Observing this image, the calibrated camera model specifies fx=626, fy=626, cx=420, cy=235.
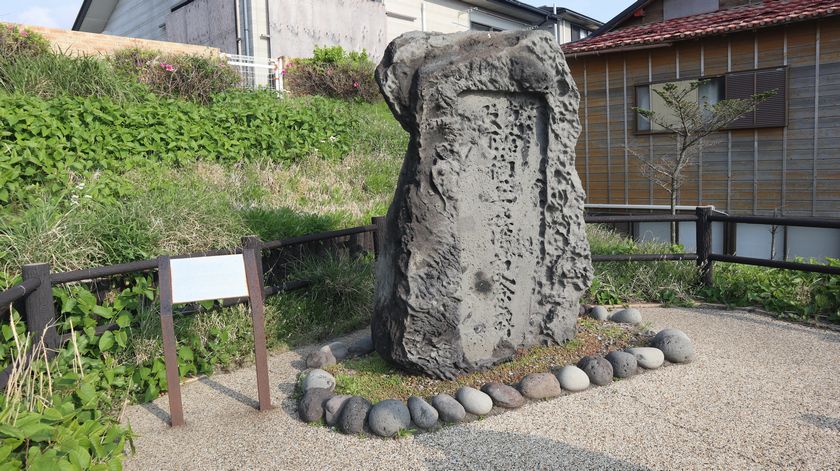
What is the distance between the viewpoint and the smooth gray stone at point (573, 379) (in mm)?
4270

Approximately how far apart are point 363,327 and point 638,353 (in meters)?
2.62

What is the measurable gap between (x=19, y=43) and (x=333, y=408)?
911 cm

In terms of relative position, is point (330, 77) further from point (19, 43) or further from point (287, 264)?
point (287, 264)

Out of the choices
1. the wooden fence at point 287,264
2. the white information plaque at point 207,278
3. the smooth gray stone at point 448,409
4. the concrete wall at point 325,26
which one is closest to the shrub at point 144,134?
the wooden fence at point 287,264

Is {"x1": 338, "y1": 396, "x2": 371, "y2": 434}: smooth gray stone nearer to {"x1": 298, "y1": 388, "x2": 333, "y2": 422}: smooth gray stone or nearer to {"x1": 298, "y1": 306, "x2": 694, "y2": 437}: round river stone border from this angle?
{"x1": 298, "y1": 306, "x2": 694, "y2": 437}: round river stone border

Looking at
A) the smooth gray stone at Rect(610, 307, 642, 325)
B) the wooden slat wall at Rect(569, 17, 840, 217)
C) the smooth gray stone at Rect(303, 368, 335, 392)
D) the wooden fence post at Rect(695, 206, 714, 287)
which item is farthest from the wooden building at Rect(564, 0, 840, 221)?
the smooth gray stone at Rect(303, 368, 335, 392)

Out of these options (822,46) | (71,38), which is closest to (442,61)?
(822,46)

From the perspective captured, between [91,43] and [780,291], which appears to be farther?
[91,43]

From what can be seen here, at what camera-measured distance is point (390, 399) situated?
3.93 m

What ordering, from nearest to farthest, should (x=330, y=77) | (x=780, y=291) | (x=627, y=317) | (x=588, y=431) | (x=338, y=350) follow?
Result: (x=588, y=431)
(x=338, y=350)
(x=627, y=317)
(x=780, y=291)
(x=330, y=77)

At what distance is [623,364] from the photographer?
14.8 feet

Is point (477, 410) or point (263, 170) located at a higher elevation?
point (263, 170)

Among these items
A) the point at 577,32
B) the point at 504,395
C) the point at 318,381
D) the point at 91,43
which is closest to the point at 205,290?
the point at 318,381

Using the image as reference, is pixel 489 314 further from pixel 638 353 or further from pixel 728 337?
pixel 728 337
